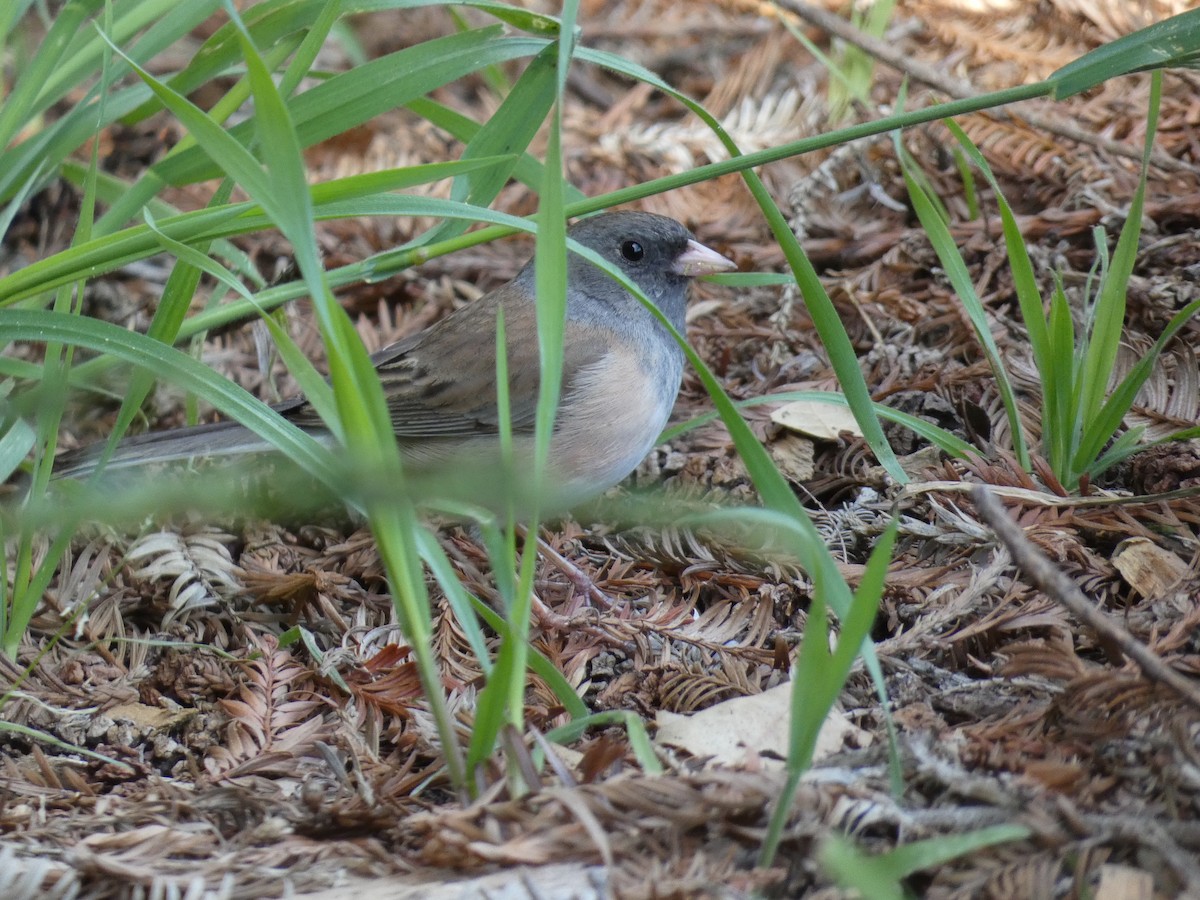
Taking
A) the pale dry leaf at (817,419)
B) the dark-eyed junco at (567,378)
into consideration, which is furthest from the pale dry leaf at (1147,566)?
the dark-eyed junco at (567,378)

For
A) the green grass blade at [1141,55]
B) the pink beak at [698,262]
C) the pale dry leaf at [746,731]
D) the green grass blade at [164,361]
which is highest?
the green grass blade at [1141,55]

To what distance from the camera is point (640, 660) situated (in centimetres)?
178

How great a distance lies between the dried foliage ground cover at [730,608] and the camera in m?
1.18

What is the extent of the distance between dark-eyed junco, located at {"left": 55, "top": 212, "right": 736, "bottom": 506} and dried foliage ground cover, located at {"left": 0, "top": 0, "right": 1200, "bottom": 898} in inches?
5.7

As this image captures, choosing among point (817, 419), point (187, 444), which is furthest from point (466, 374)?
point (817, 419)

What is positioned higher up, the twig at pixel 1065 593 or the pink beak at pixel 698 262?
the pink beak at pixel 698 262

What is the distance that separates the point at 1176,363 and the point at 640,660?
3.58 feet

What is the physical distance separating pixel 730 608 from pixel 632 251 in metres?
1.06

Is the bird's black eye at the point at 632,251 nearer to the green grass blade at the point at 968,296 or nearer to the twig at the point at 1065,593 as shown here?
the green grass blade at the point at 968,296

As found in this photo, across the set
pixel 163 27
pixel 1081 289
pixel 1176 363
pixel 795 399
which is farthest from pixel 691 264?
pixel 163 27

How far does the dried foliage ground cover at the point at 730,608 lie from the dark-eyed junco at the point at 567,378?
0.15 m

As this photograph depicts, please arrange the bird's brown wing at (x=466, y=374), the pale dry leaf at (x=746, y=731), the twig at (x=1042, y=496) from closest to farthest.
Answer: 1. the pale dry leaf at (x=746, y=731)
2. the twig at (x=1042, y=496)
3. the bird's brown wing at (x=466, y=374)

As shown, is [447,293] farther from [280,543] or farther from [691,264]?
[280,543]

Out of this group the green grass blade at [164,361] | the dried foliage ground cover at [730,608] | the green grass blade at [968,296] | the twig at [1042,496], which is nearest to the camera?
the dried foliage ground cover at [730,608]
